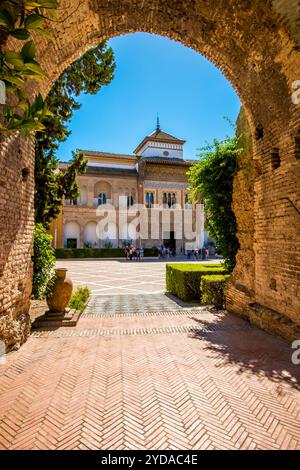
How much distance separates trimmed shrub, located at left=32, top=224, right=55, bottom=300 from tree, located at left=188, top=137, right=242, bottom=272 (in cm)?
493

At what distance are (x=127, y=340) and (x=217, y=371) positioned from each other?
188 cm

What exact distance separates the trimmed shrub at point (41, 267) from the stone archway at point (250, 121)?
2.29 ft

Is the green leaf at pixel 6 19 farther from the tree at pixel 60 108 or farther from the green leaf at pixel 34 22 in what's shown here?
the tree at pixel 60 108

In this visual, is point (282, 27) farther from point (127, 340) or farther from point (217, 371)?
point (127, 340)

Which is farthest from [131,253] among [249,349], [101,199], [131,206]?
[249,349]

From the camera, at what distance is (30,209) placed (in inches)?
217

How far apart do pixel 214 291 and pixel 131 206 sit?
29.5 m

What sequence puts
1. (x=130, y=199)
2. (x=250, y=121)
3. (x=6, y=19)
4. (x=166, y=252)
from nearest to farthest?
(x=6, y=19) → (x=250, y=121) → (x=166, y=252) → (x=130, y=199)

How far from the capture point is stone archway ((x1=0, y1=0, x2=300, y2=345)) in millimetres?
4738

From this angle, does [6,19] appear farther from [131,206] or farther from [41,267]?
[131,206]

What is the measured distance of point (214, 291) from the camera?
26.9 ft
